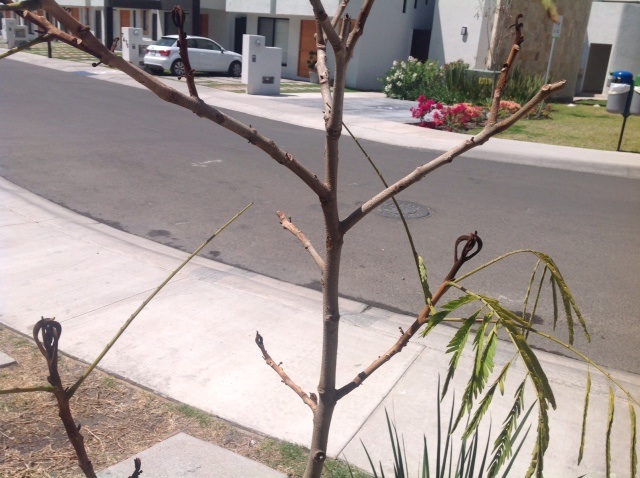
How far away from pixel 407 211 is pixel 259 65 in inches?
561

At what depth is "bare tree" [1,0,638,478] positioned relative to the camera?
123cm

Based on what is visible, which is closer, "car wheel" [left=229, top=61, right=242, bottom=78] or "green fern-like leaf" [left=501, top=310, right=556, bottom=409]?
"green fern-like leaf" [left=501, top=310, right=556, bottom=409]

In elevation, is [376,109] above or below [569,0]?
below

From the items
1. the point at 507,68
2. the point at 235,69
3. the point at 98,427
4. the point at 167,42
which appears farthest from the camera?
the point at 235,69

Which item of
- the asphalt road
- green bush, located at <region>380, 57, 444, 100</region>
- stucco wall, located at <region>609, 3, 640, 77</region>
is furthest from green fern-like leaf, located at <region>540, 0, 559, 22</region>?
stucco wall, located at <region>609, 3, 640, 77</region>

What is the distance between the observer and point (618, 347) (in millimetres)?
5656

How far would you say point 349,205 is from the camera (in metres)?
9.56

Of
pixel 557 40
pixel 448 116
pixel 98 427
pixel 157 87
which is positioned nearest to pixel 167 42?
pixel 448 116

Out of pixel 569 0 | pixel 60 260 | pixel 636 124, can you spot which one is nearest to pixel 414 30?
pixel 569 0

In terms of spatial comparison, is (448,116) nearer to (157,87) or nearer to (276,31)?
(276,31)

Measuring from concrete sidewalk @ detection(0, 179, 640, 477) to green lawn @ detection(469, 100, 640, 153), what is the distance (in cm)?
1186

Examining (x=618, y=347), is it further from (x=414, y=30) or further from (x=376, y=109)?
(x=414, y=30)

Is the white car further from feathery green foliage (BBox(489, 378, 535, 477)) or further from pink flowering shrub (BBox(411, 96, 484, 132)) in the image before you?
feathery green foliage (BBox(489, 378, 535, 477))

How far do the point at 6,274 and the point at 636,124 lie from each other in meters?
19.3
